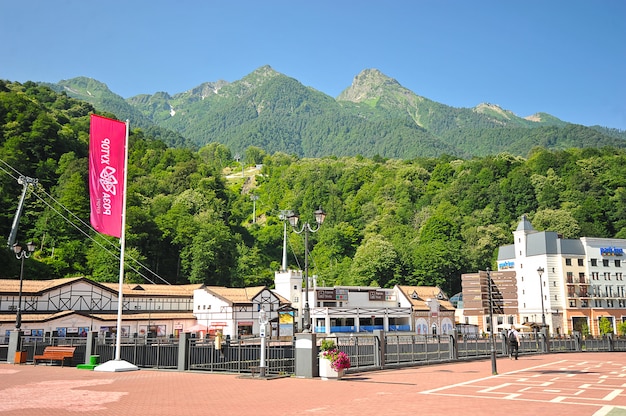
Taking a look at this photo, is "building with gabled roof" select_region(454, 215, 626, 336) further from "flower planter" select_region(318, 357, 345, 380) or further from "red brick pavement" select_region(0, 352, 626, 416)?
"flower planter" select_region(318, 357, 345, 380)

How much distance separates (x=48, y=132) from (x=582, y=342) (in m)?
86.5

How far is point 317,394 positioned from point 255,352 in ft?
21.2

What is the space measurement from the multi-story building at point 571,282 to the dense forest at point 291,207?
48.3ft

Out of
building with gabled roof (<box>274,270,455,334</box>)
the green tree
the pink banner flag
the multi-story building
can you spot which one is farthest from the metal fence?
the green tree

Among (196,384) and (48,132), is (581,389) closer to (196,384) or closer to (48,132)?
(196,384)

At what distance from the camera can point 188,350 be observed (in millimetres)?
22109

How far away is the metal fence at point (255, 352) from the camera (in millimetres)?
20531

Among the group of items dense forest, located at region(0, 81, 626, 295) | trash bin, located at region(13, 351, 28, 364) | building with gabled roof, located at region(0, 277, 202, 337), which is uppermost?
dense forest, located at region(0, 81, 626, 295)

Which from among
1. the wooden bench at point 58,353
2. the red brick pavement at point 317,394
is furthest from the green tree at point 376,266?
the red brick pavement at point 317,394

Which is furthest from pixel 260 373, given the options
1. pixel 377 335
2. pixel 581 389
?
pixel 581 389

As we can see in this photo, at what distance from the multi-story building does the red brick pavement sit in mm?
64221

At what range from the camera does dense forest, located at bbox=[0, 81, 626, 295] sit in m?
76.1

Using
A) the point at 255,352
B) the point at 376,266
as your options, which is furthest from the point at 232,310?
the point at 376,266

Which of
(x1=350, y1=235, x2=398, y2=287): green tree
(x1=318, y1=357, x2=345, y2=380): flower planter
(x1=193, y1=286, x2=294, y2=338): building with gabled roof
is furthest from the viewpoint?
(x1=350, y1=235, x2=398, y2=287): green tree
